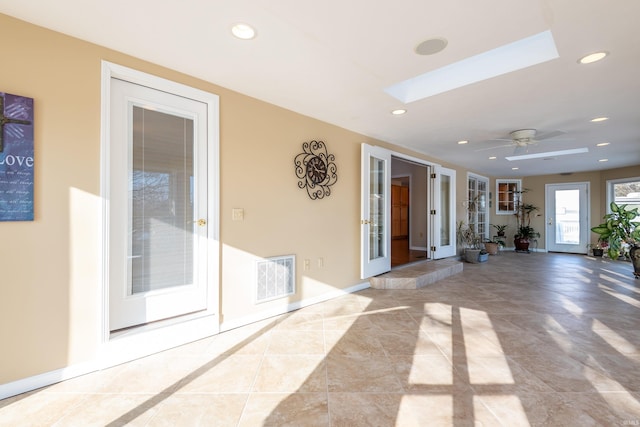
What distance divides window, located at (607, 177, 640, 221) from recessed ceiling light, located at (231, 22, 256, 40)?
9.22 m

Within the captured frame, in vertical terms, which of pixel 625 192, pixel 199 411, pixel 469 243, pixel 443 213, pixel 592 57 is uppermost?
pixel 592 57

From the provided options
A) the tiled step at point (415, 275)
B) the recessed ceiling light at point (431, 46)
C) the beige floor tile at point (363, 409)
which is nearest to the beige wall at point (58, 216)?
the beige floor tile at point (363, 409)

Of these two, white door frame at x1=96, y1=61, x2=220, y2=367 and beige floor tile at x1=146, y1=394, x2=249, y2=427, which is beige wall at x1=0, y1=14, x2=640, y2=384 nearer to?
white door frame at x1=96, y1=61, x2=220, y2=367

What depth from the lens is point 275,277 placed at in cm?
311

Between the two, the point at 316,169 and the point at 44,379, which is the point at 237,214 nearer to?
the point at 316,169

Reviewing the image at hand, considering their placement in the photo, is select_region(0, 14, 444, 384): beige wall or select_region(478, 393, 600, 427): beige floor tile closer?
select_region(478, 393, 600, 427): beige floor tile

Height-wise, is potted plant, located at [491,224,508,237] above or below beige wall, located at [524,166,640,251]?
below

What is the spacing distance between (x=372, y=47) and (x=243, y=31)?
93 centimetres

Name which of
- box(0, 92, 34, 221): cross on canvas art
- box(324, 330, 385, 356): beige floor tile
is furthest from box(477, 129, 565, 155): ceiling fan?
box(0, 92, 34, 221): cross on canvas art

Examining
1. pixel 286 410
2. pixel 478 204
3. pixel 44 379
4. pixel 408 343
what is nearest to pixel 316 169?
pixel 408 343

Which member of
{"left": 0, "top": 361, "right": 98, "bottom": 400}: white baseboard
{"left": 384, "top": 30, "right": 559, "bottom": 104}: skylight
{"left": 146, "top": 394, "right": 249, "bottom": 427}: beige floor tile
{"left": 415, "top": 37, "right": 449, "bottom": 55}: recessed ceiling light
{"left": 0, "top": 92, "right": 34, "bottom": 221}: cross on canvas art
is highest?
{"left": 384, "top": 30, "right": 559, "bottom": 104}: skylight

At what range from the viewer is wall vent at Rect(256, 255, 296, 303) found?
2973mm

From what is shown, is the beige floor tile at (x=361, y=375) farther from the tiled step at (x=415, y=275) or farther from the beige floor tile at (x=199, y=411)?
the tiled step at (x=415, y=275)

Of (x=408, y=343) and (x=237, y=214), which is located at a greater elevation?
(x=237, y=214)
